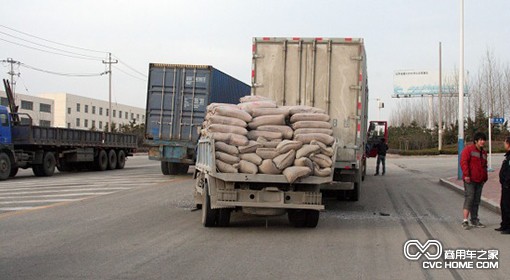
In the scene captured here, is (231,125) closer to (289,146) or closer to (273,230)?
(289,146)

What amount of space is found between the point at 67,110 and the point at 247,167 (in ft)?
317

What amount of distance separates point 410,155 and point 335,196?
117 ft

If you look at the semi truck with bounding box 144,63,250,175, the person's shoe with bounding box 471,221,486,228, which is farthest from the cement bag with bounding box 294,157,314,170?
the semi truck with bounding box 144,63,250,175

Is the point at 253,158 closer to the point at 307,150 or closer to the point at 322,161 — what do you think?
the point at 307,150

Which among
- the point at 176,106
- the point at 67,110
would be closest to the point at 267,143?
the point at 176,106

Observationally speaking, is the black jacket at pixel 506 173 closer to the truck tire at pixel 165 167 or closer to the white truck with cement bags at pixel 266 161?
the white truck with cement bags at pixel 266 161

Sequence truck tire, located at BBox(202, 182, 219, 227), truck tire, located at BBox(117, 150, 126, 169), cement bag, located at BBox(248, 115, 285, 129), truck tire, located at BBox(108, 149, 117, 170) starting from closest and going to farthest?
cement bag, located at BBox(248, 115, 285, 129) < truck tire, located at BBox(202, 182, 219, 227) < truck tire, located at BBox(108, 149, 117, 170) < truck tire, located at BBox(117, 150, 126, 169)

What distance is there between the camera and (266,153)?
8453 millimetres

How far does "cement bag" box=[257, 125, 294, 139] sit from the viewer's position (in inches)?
345

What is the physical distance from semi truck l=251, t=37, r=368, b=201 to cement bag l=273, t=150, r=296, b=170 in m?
2.69

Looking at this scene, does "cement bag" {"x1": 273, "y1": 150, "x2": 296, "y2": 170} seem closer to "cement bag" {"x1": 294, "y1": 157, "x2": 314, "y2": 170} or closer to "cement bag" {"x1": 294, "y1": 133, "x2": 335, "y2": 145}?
"cement bag" {"x1": 294, "y1": 157, "x2": 314, "y2": 170}

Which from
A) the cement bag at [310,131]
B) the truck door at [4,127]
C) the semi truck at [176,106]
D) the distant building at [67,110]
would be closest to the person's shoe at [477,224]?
the cement bag at [310,131]

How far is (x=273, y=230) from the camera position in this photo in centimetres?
895

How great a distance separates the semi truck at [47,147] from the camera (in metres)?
Result: 20.2
